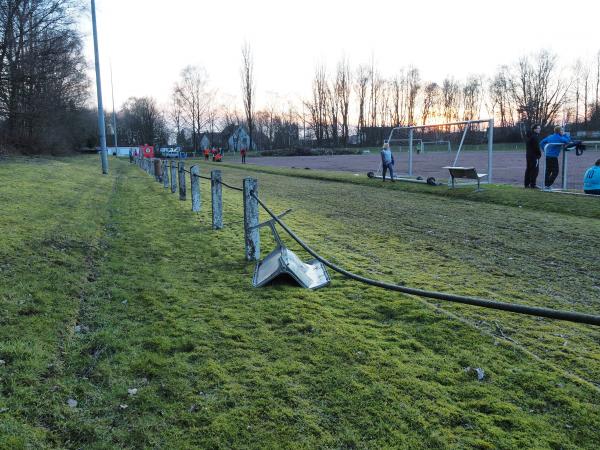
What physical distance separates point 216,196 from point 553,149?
10120mm

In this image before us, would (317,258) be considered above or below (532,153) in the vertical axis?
below

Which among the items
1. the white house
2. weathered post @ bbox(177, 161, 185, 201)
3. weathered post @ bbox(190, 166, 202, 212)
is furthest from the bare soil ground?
the white house

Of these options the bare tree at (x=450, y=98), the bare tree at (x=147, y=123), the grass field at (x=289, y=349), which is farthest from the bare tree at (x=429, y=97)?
the grass field at (x=289, y=349)

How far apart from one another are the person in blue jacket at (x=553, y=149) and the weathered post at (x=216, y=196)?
9869 mm

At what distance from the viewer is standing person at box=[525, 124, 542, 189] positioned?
1482cm

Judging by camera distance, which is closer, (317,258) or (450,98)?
(317,258)

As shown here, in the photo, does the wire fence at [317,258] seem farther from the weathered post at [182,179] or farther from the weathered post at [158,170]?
the weathered post at [158,170]

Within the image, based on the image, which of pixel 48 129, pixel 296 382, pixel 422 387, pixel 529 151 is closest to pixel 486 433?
pixel 422 387

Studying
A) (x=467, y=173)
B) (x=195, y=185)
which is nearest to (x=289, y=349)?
(x=195, y=185)

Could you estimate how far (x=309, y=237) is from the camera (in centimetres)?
863

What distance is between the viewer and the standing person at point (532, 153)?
14.8 metres

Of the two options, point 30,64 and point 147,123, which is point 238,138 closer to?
point 147,123

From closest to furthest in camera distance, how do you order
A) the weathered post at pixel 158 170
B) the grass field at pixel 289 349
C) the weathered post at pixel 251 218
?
the grass field at pixel 289 349 → the weathered post at pixel 251 218 → the weathered post at pixel 158 170

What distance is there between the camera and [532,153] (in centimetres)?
1504
